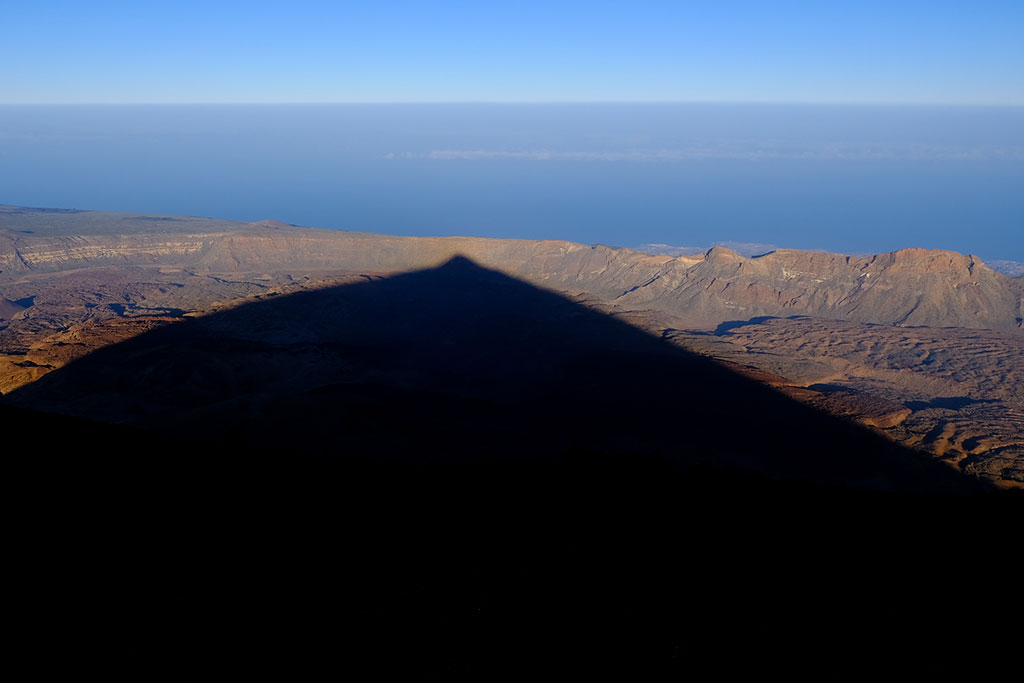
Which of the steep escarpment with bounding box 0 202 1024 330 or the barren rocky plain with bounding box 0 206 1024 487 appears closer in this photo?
the barren rocky plain with bounding box 0 206 1024 487

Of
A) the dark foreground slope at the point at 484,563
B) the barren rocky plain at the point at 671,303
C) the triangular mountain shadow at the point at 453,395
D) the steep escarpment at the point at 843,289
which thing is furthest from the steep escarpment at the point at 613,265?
the dark foreground slope at the point at 484,563

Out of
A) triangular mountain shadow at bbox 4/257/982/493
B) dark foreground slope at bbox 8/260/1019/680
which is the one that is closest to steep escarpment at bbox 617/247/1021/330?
triangular mountain shadow at bbox 4/257/982/493

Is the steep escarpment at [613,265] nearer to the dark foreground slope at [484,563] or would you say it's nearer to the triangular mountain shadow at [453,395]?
the triangular mountain shadow at [453,395]

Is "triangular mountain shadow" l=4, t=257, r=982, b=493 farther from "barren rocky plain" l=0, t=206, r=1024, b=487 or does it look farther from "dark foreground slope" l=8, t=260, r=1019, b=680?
"dark foreground slope" l=8, t=260, r=1019, b=680

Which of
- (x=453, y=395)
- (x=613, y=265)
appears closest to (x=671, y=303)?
(x=613, y=265)

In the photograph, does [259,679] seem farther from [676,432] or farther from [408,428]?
[676,432]

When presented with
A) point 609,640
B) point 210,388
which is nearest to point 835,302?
point 210,388

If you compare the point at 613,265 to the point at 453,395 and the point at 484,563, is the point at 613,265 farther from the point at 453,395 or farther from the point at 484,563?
the point at 484,563
